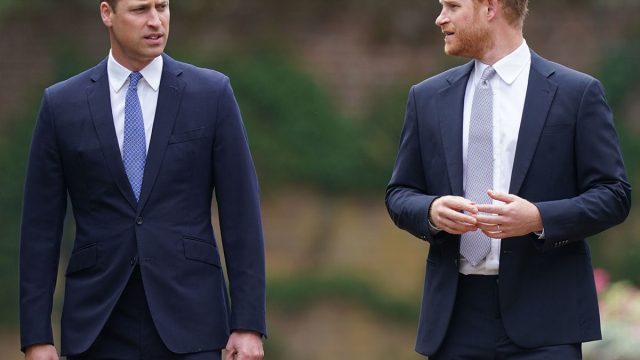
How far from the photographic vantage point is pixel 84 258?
4977 mm

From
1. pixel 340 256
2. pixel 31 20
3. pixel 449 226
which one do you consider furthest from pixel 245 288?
pixel 31 20

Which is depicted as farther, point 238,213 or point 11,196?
point 11,196

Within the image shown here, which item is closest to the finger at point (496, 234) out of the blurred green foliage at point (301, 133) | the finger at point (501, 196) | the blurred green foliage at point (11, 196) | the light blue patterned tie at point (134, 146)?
the finger at point (501, 196)

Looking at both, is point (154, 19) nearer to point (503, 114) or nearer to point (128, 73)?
point (128, 73)

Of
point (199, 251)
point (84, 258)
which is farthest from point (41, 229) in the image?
point (199, 251)

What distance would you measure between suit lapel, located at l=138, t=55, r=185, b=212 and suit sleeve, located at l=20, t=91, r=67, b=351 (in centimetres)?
34

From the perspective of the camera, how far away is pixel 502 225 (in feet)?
15.1

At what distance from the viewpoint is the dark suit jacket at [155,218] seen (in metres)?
4.92

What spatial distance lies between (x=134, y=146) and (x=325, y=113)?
4428mm

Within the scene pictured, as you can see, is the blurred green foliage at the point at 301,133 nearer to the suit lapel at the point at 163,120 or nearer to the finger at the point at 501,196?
the suit lapel at the point at 163,120

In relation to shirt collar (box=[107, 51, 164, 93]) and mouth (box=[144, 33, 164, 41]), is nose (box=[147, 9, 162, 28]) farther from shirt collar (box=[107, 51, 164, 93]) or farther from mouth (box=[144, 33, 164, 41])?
shirt collar (box=[107, 51, 164, 93])

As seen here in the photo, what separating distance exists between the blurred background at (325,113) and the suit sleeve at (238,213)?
13.7 feet

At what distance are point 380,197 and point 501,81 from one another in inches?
173

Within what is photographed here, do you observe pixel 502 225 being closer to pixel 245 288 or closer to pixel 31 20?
pixel 245 288
